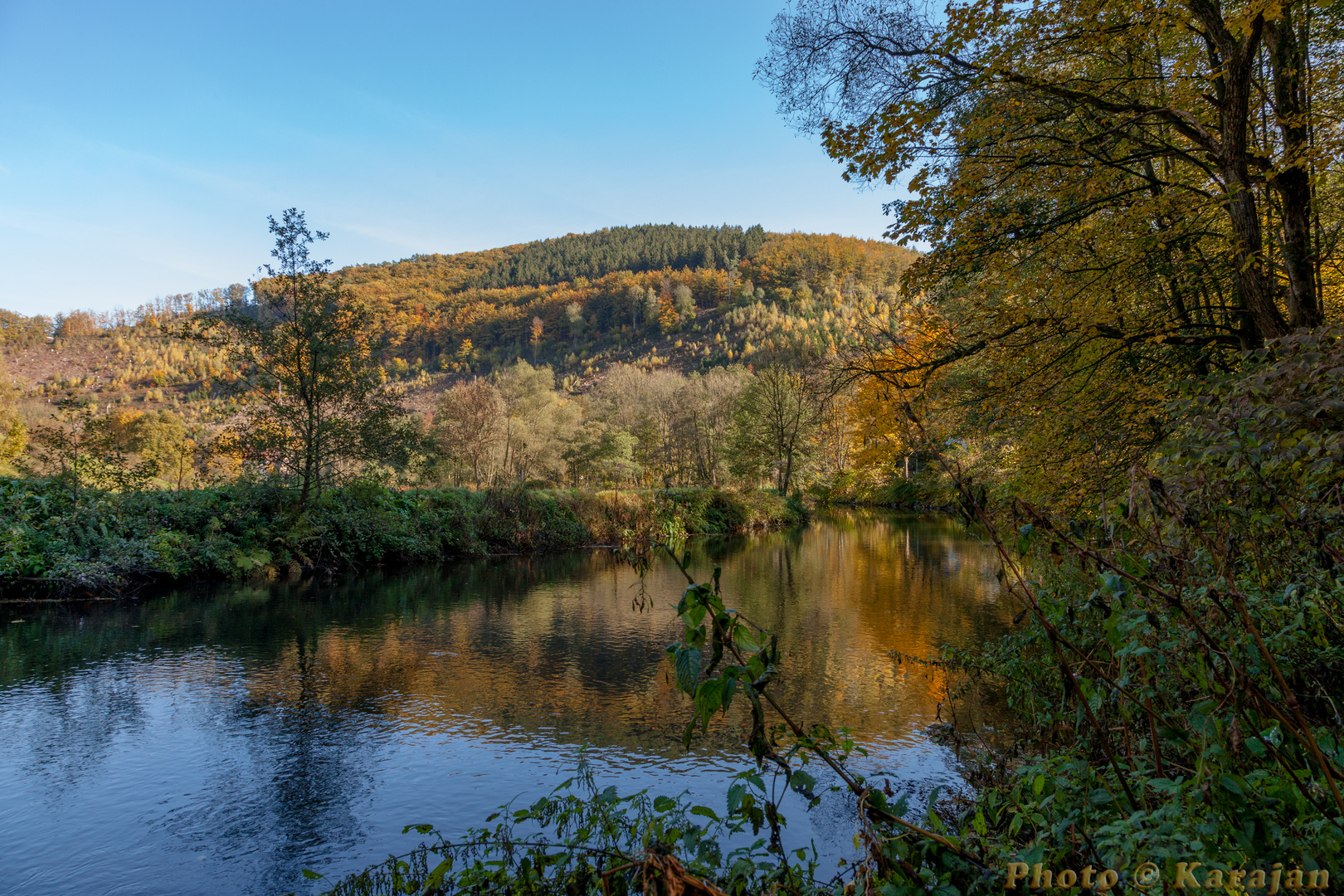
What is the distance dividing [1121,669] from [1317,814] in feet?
1.88

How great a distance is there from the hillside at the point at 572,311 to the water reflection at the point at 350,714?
5058 centimetres

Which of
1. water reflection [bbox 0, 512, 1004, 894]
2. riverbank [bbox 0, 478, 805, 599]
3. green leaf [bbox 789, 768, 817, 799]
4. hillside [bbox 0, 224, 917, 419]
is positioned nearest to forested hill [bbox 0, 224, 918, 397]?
hillside [bbox 0, 224, 917, 419]

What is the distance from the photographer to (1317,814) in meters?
1.98

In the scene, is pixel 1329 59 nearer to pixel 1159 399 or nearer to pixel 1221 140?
pixel 1221 140

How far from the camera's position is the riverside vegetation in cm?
195

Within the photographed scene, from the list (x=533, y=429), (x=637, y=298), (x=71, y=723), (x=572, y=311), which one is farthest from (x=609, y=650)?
(x=637, y=298)

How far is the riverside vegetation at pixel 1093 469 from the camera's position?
1945mm

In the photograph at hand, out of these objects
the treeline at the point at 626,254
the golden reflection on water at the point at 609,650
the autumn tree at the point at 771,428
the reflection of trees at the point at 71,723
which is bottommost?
the golden reflection on water at the point at 609,650

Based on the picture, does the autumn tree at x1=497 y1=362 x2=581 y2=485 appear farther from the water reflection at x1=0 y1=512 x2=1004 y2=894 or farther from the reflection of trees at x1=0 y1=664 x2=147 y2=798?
the reflection of trees at x1=0 y1=664 x2=147 y2=798

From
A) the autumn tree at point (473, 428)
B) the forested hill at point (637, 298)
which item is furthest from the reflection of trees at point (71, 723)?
the forested hill at point (637, 298)

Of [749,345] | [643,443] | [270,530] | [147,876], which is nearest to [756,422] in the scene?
[643,443]

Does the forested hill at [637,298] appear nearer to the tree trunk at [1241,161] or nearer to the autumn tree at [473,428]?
the autumn tree at [473,428]

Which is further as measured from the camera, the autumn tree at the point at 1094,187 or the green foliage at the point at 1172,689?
the autumn tree at the point at 1094,187

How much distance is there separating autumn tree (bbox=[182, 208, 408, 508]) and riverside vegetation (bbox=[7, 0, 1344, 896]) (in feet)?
1.15
